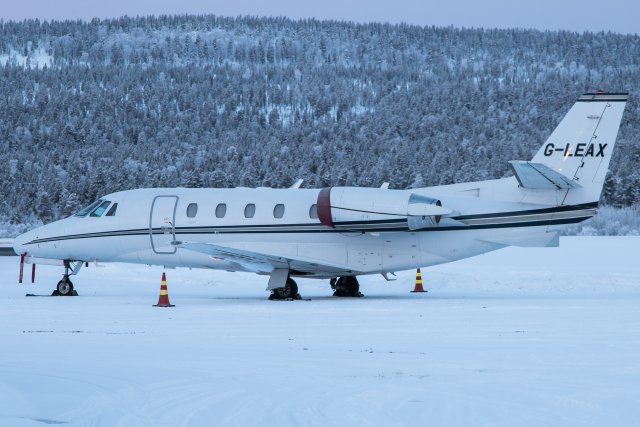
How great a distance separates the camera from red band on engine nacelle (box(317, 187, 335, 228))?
20.6 metres

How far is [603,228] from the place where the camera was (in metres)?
53.2

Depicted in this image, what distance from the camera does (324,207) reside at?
812 inches

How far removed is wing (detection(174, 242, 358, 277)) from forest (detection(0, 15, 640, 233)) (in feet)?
172

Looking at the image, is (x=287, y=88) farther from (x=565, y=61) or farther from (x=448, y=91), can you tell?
(x=565, y=61)

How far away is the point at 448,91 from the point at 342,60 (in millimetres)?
40941

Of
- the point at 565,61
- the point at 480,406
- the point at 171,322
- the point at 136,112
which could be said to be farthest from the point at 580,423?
the point at 565,61

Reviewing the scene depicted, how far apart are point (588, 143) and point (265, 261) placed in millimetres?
7172

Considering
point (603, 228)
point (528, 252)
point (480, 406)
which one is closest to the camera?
point (480, 406)

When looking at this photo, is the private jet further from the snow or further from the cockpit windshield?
the snow

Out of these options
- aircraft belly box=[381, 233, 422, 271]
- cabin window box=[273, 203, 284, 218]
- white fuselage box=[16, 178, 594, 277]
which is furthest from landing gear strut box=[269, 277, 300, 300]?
aircraft belly box=[381, 233, 422, 271]

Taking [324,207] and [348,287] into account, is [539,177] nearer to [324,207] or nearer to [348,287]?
[324,207]

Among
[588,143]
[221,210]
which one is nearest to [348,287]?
[221,210]

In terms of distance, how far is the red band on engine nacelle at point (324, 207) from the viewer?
67.6 ft

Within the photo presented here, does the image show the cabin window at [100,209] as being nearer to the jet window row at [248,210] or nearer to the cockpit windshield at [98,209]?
the cockpit windshield at [98,209]
